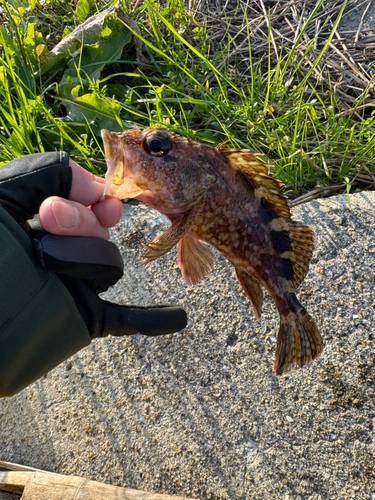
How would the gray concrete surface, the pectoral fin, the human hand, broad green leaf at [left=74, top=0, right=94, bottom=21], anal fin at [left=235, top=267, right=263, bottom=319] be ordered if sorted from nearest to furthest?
the pectoral fin < the human hand < anal fin at [left=235, top=267, right=263, bottom=319] < the gray concrete surface < broad green leaf at [left=74, top=0, right=94, bottom=21]

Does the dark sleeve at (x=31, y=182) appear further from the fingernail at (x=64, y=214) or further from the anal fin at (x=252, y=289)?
the anal fin at (x=252, y=289)

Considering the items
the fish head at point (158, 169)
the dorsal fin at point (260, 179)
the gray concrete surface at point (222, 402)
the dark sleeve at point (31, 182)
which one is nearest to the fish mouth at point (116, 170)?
the fish head at point (158, 169)

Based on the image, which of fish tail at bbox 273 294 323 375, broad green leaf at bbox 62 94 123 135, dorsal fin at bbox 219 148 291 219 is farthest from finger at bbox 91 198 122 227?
broad green leaf at bbox 62 94 123 135

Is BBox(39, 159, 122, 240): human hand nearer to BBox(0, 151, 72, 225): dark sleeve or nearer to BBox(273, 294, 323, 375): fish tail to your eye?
BBox(0, 151, 72, 225): dark sleeve

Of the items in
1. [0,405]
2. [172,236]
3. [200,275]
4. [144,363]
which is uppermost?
[172,236]

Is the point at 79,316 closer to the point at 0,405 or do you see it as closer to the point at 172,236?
the point at 172,236

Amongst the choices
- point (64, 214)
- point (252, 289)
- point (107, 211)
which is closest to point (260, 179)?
point (252, 289)

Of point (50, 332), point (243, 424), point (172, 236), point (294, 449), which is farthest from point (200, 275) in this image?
point (294, 449)
